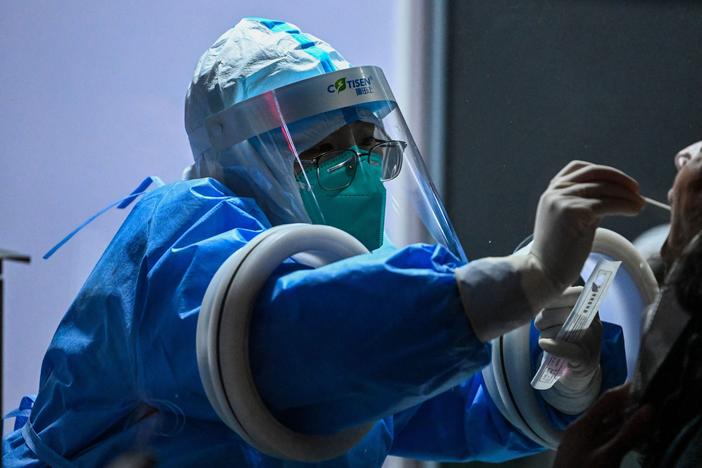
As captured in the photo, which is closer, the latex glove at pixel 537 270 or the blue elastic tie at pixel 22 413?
the latex glove at pixel 537 270

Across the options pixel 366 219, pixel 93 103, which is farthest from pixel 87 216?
pixel 366 219

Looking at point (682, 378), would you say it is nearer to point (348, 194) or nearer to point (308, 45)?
point (348, 194)

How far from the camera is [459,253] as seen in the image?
111 centimetres

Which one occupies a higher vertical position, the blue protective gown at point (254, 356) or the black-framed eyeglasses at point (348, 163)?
the black-framed eyeglasses at point (348, 163)

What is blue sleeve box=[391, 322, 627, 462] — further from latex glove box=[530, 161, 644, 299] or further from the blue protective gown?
latex glove box=[530, 161, 644, 299]

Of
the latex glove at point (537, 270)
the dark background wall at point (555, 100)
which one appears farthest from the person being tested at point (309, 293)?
the dark background wall at point (555, 100)

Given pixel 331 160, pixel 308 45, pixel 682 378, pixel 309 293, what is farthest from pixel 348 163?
pixel 682 378

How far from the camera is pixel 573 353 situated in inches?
39.9

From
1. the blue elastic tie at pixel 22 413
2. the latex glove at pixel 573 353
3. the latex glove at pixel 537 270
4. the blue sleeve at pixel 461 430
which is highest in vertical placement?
the latex glove at pixel 537 270

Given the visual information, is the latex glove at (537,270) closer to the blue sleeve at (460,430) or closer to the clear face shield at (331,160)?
the clear face shield at (331,160)

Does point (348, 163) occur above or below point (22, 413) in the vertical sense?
above

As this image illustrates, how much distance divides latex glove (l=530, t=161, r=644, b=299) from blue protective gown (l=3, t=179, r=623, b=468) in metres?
0.09

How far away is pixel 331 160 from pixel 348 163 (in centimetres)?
2

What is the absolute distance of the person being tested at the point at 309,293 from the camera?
795 mm
